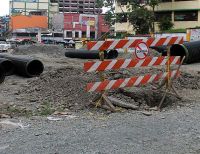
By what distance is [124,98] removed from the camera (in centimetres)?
1005

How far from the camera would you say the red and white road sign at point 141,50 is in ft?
33.8

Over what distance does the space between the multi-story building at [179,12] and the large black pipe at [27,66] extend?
1990 inches

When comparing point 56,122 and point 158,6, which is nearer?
point 56,122

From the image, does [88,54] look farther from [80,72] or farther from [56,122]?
[56,122]

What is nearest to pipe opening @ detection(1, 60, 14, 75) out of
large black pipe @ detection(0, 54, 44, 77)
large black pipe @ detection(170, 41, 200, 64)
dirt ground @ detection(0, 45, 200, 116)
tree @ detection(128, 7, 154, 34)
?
large black pipe @ detection(0, 54, 44, 77)

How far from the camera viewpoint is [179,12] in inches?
2613

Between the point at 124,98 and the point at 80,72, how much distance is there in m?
3.88

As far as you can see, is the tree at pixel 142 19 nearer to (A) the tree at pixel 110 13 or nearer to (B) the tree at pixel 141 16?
(B) the tree at pixel 141 16

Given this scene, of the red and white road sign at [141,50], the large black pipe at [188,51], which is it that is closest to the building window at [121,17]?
the large black pipe at [188,51]

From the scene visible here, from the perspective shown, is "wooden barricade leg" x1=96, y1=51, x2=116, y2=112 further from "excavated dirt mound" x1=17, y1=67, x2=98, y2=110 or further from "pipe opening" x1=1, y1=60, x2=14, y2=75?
"pipe opening" x1=1, y1=60, x2=14, y2=75

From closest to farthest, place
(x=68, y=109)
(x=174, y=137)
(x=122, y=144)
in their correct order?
(x=122, y=144) → (x=174, y=137) → (x=68, y=109)

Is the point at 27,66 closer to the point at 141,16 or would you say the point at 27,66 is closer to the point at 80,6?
the point at 141,16

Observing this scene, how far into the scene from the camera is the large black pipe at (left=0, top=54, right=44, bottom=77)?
48.0 feet

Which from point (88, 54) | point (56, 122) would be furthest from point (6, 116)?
point (88, 54)
